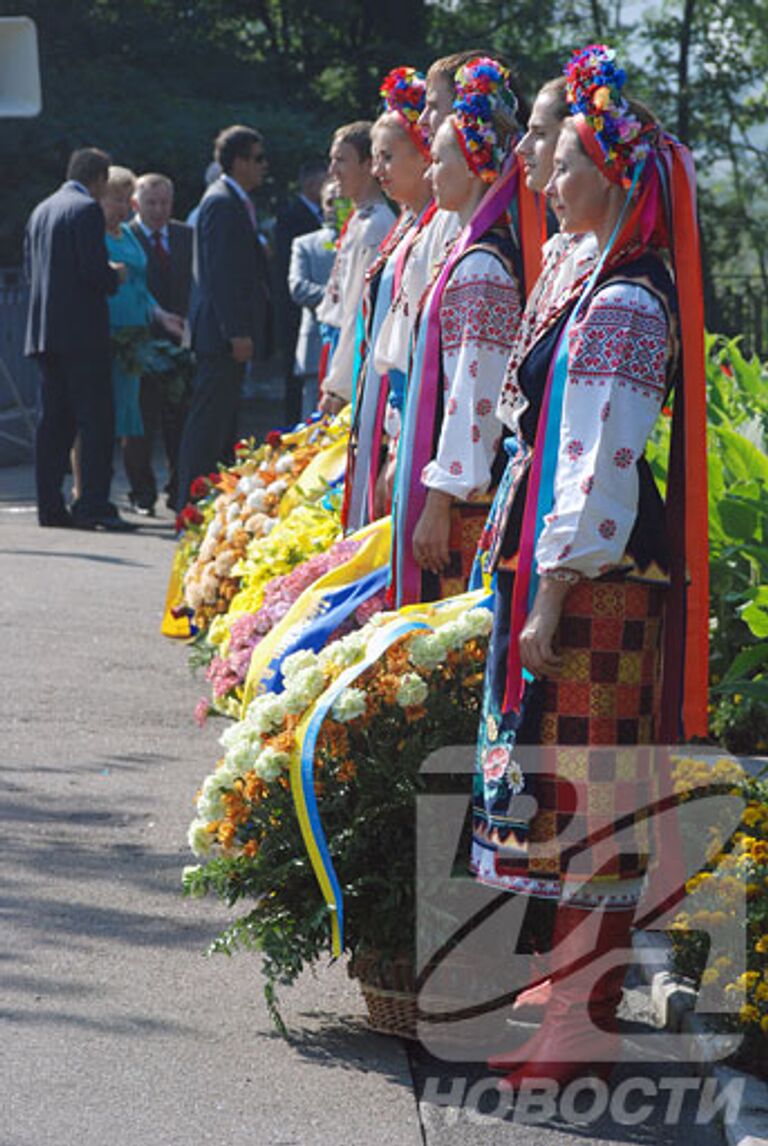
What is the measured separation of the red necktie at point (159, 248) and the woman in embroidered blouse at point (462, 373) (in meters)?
8.90

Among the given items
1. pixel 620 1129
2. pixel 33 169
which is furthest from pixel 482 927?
pixel 33 169

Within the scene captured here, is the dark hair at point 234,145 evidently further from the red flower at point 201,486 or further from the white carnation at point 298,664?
the white carnation at point 298,664

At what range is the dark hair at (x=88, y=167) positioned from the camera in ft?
41.8

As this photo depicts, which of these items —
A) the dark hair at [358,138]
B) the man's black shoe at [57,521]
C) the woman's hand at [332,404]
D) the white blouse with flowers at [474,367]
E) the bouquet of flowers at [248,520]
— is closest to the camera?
the white blouse with flowers at [474,367]

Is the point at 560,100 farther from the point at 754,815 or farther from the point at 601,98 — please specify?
the point at 754,815

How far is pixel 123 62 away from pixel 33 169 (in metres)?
1.93

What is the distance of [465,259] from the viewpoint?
5270mm

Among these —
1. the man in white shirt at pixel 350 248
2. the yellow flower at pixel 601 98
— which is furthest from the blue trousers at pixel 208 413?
the yellow flower at pixel 601 98

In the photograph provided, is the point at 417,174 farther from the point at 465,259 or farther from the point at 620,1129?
the point at 620,1129

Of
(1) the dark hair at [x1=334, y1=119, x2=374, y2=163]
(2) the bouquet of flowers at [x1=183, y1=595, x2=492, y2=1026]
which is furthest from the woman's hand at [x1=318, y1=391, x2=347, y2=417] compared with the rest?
(2) the bouquet of flowers at [x1=183, y1=595, x2=492, y2=1026]

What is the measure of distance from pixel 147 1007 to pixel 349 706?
0.85 m

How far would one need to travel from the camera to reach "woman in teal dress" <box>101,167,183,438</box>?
13539 millimetres

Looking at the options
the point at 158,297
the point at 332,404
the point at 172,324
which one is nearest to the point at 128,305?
the point at 172,324

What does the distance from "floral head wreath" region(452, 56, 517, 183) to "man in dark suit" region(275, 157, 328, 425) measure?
28.0 feet
